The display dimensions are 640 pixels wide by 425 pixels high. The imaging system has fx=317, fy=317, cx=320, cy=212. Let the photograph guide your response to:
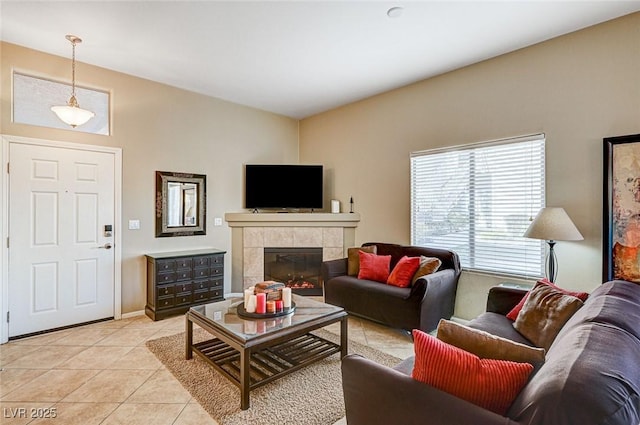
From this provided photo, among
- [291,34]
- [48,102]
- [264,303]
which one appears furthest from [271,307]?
[48,102]

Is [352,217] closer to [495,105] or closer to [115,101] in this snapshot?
[495,105]

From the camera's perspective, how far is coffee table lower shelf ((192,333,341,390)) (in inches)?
94.7

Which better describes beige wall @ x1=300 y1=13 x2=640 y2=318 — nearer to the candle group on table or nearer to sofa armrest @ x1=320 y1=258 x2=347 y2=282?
sofa armrest @ x1=320 y1=258 x2=347 y2=282

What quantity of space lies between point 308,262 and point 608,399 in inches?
171

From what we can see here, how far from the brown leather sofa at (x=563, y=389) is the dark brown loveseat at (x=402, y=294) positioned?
1541 millimetres

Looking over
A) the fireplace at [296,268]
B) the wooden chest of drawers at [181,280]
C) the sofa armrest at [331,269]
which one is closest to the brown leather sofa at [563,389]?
the sofa armrest at [331,269]

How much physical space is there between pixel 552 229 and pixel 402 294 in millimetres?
1472

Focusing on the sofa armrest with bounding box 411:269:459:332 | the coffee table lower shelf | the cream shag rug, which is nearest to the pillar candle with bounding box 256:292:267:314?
the coffee table lower shelf

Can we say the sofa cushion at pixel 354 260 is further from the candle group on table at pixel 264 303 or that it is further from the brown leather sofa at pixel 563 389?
the brown leather sofa at pixel 563 389

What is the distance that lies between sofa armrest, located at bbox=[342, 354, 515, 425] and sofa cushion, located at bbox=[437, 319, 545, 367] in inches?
14.4

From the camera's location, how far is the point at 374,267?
392cm

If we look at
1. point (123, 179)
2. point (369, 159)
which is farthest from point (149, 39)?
point (369, 159)

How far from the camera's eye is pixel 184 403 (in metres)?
2.23

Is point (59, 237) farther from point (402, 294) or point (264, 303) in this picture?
point (402, 294)
